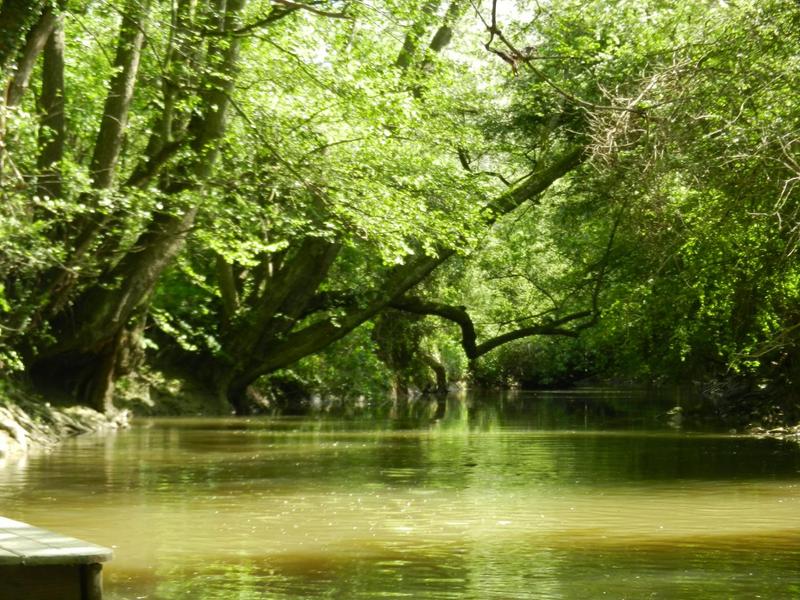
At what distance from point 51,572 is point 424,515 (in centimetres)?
528

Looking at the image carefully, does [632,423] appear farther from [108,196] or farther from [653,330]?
[108,196]

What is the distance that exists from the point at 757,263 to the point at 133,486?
11.3 m

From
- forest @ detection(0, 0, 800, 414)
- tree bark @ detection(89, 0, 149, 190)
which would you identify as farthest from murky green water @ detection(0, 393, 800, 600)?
tree bark @ detection(89, 0, 149, 190)

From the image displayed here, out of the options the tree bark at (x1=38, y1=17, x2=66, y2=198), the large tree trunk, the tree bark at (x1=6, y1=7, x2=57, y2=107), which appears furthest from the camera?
the large tree trunk

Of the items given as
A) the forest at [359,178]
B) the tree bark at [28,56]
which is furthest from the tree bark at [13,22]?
the tree bark at [28,56]

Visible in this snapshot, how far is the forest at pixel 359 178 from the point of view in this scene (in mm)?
13180

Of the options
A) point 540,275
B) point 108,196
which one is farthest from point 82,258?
point 540,275

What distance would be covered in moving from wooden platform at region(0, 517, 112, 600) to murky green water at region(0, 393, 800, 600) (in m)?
1.36

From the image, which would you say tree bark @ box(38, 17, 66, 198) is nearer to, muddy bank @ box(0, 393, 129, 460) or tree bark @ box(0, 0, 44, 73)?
muddy bank @ box(0, 393, 129, 460)

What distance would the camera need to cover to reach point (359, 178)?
70.0ft

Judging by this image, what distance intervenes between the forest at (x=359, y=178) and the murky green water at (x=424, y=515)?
2.51m

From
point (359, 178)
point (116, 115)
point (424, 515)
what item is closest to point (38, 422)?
point (116, 115)

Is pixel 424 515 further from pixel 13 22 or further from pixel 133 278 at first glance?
pixel 133 278

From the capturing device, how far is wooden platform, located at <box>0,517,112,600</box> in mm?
5422
